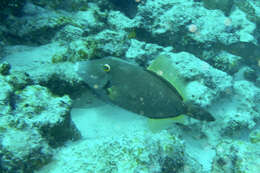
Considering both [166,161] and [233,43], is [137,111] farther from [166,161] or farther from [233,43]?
[233,43]

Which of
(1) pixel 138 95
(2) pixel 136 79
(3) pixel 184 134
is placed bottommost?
(3) pixel 184 134

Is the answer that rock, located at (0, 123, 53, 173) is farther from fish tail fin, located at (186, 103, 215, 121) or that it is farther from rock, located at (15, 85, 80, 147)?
fish tail fin, located at (186, 103, 215, 121)

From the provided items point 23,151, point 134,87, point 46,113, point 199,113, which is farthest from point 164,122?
point 23,151

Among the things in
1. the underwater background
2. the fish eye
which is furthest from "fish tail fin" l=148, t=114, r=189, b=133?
the fish eye

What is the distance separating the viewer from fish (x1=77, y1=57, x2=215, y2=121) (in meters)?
3.00

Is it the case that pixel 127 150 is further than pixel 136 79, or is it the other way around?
pixel 136 79

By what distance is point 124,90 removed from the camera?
10.3 feet

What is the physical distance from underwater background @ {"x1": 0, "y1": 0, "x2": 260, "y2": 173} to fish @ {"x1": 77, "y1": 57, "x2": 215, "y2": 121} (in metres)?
0.02

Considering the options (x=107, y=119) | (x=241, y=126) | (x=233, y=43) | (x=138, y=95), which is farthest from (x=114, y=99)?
(x=233, y=43)

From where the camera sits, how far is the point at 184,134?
3699 mm

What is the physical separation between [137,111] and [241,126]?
2.07 metres

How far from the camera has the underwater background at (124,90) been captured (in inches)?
85.5

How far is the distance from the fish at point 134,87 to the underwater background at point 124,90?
2 cm

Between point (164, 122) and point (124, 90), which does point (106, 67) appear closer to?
point (124, 90)
